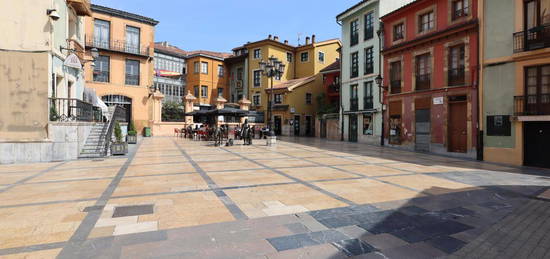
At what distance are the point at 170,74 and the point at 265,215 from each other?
38078 millimetres

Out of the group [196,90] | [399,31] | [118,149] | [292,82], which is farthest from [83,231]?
[196,90]

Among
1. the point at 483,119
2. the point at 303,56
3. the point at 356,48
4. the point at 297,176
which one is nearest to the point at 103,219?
the point at 297,176

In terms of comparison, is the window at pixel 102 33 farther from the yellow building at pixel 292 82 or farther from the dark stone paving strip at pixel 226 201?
the dark stone paving strip at pixel 226 201

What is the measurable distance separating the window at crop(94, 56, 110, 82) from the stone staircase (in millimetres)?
14249

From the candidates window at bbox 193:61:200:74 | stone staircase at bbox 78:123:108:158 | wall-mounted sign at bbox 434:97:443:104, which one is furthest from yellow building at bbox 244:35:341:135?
stone staircase at bbox 78:123:108:158

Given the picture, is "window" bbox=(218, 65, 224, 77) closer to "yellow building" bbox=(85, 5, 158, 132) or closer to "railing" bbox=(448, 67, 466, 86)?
"yellow building" bbox=(85, 5, 158, 132)

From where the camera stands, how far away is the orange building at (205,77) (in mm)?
38312

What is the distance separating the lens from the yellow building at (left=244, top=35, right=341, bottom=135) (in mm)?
32062

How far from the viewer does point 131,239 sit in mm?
3582

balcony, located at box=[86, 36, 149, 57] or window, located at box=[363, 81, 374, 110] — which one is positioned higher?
balcony, located at box=[86, 36, 149, 57]

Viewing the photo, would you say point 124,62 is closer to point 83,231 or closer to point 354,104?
point 354,104

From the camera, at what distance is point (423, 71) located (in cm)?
1730

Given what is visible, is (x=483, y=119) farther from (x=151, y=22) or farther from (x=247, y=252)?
(x=151, y=22)

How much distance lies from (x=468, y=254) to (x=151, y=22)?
31.1 metres
